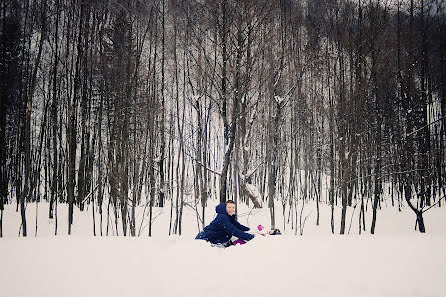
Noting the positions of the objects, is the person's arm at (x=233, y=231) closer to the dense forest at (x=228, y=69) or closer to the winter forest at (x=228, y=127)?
the winter forest at (x=228, y=127)

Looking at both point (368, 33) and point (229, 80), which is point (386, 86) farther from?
point (229, 80)

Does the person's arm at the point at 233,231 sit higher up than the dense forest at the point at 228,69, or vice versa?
the dense forest at the point at 228,69

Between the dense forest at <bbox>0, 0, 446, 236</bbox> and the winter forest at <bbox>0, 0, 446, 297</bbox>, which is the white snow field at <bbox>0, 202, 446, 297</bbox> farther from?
the dense forest at <bbox>0, 0, 446, 236</bbox>

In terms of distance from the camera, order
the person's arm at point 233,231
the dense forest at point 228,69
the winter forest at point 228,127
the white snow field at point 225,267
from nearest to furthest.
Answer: the white snow field at point 225,267 < the winter forest at point 228,127 < the person's arm at point 233,231 < the dense forest at point 228,69

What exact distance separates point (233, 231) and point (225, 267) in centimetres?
106

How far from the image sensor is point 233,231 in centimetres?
422

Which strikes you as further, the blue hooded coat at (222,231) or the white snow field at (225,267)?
the blue hooded coat at (222,231)

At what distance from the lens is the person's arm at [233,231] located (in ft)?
13.8

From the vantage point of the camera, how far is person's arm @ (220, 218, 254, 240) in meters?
4.20

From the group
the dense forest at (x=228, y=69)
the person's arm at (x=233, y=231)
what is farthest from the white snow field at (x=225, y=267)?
the dense forest at (x=228, y=69)

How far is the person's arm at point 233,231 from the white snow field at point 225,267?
577 millimetres

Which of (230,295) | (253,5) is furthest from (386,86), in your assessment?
(230,295)

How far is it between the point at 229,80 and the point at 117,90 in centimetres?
368

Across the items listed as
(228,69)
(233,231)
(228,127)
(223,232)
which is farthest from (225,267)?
(228,69)
